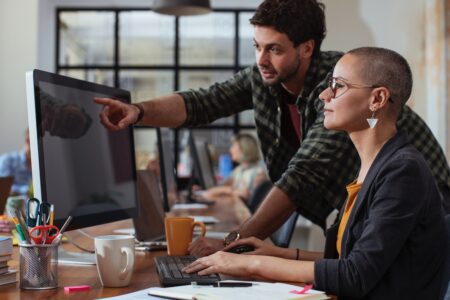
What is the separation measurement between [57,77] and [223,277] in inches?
23.5

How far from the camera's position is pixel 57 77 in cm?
175

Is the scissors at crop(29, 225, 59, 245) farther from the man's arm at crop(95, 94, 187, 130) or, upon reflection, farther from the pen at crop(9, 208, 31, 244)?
the man's arm at crop(95, 94, 187, 130)

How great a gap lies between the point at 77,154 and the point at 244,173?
4.63 metres

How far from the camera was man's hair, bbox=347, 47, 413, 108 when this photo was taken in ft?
5.17

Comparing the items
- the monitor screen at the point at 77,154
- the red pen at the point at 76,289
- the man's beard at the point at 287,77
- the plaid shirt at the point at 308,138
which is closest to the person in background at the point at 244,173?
the plaid shirt at the point at 308,138

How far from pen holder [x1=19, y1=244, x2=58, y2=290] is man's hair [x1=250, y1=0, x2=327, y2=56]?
1084mm

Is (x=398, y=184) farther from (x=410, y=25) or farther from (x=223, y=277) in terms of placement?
(x=410, y=25)

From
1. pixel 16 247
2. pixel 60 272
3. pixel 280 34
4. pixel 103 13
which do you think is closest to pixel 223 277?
pixel 60 272

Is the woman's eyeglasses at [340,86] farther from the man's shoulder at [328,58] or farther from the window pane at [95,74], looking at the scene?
the window pane at [95,74]

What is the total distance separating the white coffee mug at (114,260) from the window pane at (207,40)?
7414mm

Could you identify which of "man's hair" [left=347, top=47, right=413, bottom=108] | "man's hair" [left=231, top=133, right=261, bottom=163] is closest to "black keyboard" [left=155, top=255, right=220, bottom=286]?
"man's hair" [left=347, top=47, right=413, bottom=108]

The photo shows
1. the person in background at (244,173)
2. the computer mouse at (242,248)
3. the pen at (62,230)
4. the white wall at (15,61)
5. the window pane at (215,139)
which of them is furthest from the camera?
the window pane at (215,139)

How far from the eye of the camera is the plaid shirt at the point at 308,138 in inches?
83.7

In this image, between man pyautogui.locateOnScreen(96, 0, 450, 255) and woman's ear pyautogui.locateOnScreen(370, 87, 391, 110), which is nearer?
woman's ear pyautogui.locateOnScreen(370, 87, 391, 110)
